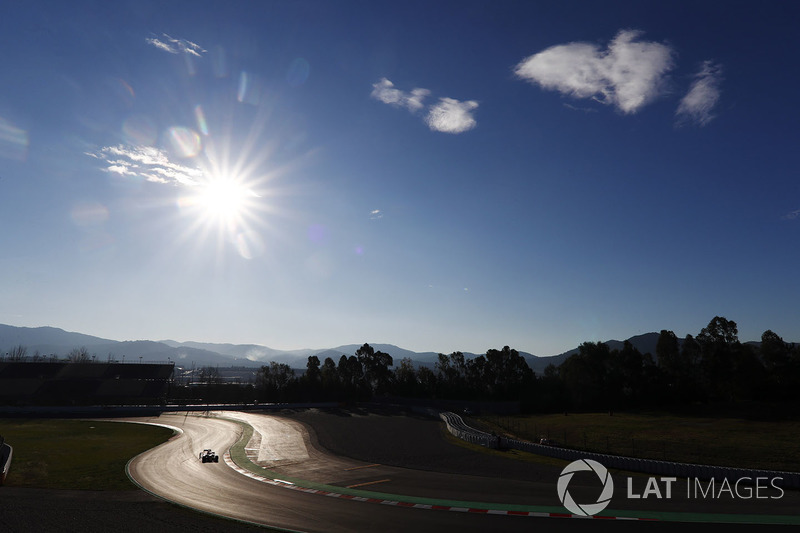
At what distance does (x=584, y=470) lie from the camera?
35750 millimetres

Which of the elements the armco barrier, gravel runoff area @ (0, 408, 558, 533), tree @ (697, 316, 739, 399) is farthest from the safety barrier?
tree @ (697, 316, 739, 399)

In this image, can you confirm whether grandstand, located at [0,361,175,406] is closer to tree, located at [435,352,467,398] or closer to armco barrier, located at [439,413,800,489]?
tree, located at [435,352,467,398]

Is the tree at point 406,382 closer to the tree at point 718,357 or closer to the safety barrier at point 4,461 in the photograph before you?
the tree at point 718,357

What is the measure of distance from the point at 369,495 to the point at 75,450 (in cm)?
4109

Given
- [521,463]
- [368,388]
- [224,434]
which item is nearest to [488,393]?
[368,388]

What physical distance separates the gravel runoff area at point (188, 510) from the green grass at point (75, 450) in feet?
11.8

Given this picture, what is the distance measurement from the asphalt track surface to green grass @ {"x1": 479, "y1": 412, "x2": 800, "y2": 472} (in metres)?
21.2

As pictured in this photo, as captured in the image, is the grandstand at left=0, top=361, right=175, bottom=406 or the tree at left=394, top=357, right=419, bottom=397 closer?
the grandstand at left=0, top=361, right=175, bottom=406

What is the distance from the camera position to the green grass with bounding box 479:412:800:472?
157 ft

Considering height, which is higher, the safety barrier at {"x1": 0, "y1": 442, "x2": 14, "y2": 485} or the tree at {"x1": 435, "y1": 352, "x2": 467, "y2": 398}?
the tree at {"x1": 435, "y1": 352, "x2": 467, "y2": 398}

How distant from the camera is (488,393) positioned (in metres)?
133

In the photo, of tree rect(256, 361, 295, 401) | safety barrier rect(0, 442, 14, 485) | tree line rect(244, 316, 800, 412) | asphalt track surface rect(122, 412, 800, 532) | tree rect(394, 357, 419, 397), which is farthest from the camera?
tree rect(394, 357, 419, 397)

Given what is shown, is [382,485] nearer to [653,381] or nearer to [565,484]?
[565,484]

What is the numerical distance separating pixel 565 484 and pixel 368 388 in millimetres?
110337
